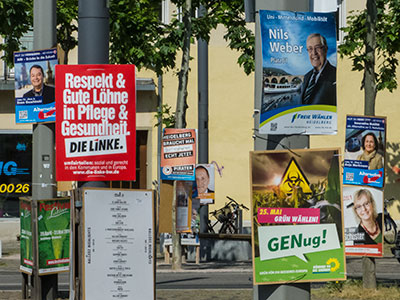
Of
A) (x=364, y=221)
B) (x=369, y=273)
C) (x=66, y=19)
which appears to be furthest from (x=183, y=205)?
(x=364, y=221)

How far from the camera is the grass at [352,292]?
13.3 meters

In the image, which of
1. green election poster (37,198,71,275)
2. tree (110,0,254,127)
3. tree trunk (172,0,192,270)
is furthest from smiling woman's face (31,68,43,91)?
tree trunk (172,0,192,270)

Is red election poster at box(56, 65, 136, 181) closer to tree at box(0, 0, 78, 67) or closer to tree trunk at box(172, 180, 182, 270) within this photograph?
tree at box(0, 0, 78, 67)

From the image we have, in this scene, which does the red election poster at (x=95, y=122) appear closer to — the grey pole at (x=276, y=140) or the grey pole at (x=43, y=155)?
the grey pole at (x=276, y=140)

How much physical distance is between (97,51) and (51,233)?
5.16m

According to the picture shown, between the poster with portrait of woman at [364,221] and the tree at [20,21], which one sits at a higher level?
the tree at [20,21]

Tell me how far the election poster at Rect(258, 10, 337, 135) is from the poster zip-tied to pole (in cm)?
220

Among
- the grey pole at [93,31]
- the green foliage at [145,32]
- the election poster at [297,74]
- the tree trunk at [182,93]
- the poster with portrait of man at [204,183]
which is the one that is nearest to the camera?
the election poster at [297,74]

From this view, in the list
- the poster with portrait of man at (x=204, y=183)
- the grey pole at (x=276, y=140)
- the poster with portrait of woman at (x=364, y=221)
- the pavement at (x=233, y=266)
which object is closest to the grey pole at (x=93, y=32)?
the grey pole at (x=276, y=140)

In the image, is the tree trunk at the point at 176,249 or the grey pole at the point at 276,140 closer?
the grey pole at the point at 276,140

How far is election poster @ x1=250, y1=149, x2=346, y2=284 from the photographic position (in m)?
5.84

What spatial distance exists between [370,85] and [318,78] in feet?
26.9

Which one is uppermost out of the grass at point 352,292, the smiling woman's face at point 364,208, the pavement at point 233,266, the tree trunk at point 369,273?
the smiling woman's face at point 364,208

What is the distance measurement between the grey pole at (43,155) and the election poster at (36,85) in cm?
19
